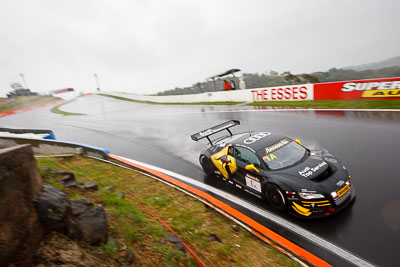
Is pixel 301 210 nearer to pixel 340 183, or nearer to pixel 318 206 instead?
pixel 318 206

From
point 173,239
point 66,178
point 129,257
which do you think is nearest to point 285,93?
point 173,239

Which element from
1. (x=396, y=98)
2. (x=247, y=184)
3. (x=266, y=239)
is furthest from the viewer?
(x=396, y=98)

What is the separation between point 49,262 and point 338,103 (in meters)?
14.2

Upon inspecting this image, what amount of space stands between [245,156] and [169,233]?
2.58 metres

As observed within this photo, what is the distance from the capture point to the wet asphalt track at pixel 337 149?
407cm

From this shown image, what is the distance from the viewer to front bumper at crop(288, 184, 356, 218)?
435 cm

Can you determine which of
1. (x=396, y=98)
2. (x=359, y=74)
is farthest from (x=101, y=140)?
(x=359, y=74)

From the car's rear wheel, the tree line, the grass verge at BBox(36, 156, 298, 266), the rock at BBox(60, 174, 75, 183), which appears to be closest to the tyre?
the grass verge at BBox(36, 156, 298, 266)

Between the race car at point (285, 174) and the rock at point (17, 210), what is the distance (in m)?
4.12

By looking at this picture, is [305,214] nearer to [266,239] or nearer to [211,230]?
[266,239]

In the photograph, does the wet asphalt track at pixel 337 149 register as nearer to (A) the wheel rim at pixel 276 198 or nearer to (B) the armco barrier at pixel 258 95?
(A) the wheel rim at pixel 276 198

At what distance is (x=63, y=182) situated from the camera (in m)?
5.07

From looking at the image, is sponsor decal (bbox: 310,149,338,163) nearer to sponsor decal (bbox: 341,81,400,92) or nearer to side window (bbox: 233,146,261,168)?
side window (bbox: 233,146,261,168)

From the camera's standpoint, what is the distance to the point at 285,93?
53.2 feet
